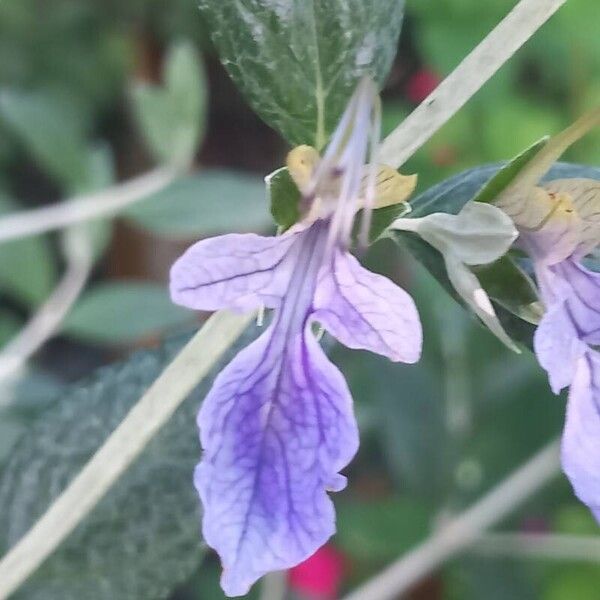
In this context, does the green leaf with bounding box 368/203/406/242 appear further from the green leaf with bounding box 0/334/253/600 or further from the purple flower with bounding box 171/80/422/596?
the green leaf with bounding box 0/334/253/600

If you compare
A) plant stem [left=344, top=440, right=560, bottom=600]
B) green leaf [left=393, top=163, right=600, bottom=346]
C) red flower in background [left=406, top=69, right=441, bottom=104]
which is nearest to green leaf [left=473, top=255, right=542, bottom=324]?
green leaf [left=393, top=163, right=600, bottom=346]

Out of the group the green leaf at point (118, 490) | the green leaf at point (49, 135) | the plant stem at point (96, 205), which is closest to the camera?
the green leaf at point (118, 490)

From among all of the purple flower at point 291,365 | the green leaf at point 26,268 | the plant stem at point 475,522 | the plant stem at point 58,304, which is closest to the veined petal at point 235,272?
the purple flower at point 291,365

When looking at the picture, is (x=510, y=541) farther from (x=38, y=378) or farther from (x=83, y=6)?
(x=83, y=6)

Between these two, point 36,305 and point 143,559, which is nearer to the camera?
point 143,559

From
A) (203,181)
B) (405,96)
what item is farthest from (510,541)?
(405,96)

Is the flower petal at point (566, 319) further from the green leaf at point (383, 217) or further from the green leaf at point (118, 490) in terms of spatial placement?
the green leaf at point (118, 490)

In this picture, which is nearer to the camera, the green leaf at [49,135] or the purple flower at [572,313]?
the purple flower at [572,313]
